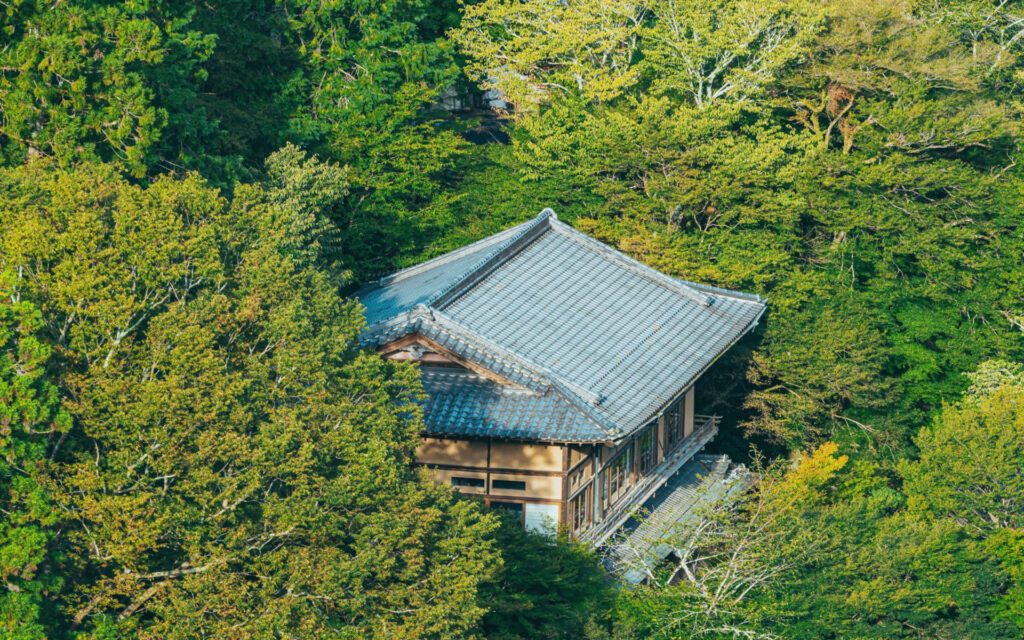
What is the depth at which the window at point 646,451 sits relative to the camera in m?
29.5

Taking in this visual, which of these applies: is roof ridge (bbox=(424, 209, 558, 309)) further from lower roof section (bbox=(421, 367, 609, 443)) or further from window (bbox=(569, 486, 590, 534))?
window (bbox=(569, 486, 590, 534))

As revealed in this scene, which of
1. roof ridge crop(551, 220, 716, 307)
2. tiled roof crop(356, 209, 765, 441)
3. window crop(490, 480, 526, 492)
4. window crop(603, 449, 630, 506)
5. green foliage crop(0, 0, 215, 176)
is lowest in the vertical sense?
window crop(490, 480, 526, 492)

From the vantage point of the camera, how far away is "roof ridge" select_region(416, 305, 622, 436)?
82.8ft

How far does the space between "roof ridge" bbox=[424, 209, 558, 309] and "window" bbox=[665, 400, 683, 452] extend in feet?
17.9

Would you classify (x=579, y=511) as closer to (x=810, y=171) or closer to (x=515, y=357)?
(x=515, y=357)

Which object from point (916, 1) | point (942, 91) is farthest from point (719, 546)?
point (916, 1)

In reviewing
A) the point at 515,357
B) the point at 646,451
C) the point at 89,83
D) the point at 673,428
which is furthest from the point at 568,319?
the point at 89,83

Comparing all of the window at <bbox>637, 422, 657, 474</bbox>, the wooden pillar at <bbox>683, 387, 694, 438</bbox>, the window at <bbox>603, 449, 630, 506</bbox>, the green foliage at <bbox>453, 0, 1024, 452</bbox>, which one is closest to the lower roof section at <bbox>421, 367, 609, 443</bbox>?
the window at <bbox>603, 449, 630, 506</bbox>

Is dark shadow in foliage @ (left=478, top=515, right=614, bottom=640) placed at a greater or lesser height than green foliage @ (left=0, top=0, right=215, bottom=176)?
lesser

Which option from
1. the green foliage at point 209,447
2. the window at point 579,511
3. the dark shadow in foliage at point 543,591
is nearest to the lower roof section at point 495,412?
the window at point 579,511

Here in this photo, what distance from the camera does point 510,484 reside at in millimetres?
25469

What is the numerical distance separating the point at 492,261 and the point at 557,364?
4.05 m

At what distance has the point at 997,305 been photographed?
1574 inches

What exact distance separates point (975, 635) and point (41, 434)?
69.0ft
